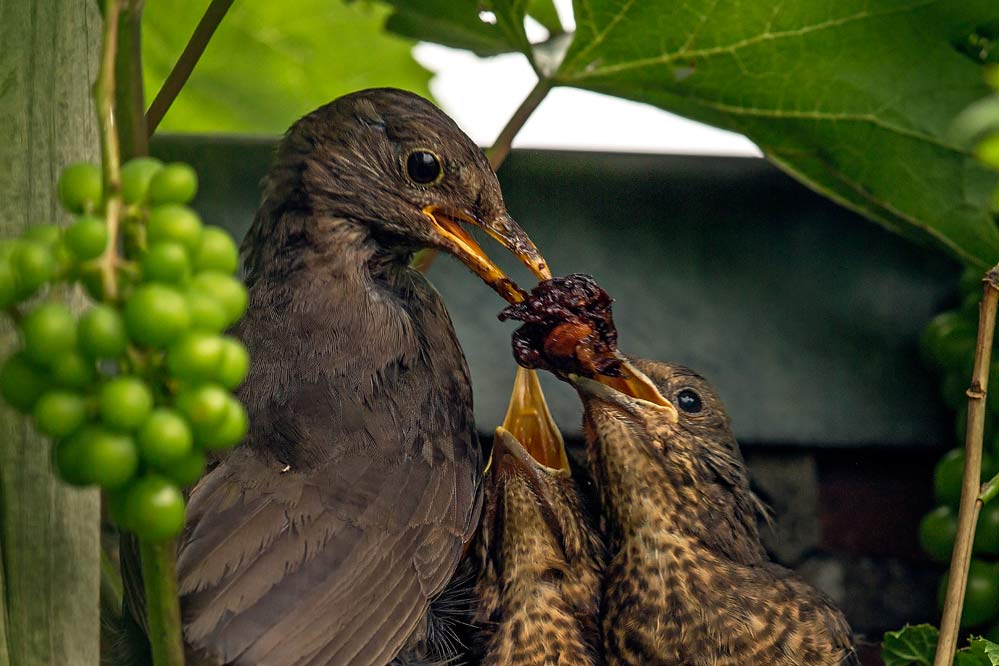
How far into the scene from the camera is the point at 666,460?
1.19 m

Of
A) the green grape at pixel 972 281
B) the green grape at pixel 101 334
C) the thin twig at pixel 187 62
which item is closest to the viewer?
the green grape at pixel 101 334

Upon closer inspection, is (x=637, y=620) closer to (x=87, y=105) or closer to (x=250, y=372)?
(x=250, y=372)

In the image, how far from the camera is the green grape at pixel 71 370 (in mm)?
525

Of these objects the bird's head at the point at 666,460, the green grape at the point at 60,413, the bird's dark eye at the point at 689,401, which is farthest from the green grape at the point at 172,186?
the bird's dark eye at the point at 689,401

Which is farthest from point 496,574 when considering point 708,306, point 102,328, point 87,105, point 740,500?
point 102,328

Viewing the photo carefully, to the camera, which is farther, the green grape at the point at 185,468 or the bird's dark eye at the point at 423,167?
the bird's dark eye at the point at 423,167

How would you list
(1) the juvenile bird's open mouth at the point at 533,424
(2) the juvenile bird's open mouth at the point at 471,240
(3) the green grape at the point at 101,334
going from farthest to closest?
(1) the juvenile bird's open mouth at the point at 533,424
(2) the juvenile bird's open mouth at the point at 471,240
(3) the green grape at the point at 101,334

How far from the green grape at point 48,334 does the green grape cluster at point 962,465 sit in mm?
960

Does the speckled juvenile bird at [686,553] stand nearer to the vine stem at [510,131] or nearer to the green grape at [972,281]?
the vine stem at [510,131]

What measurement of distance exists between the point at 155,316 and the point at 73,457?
0.26 feet

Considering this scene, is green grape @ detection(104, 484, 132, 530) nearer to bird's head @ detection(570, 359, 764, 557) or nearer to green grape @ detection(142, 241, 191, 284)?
green grape @ detection(142, 241, 191, 284)

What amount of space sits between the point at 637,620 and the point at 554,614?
3.2 inches

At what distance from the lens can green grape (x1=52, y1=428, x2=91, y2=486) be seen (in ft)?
1.74

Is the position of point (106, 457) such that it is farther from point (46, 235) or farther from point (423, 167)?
point (423, 167)
